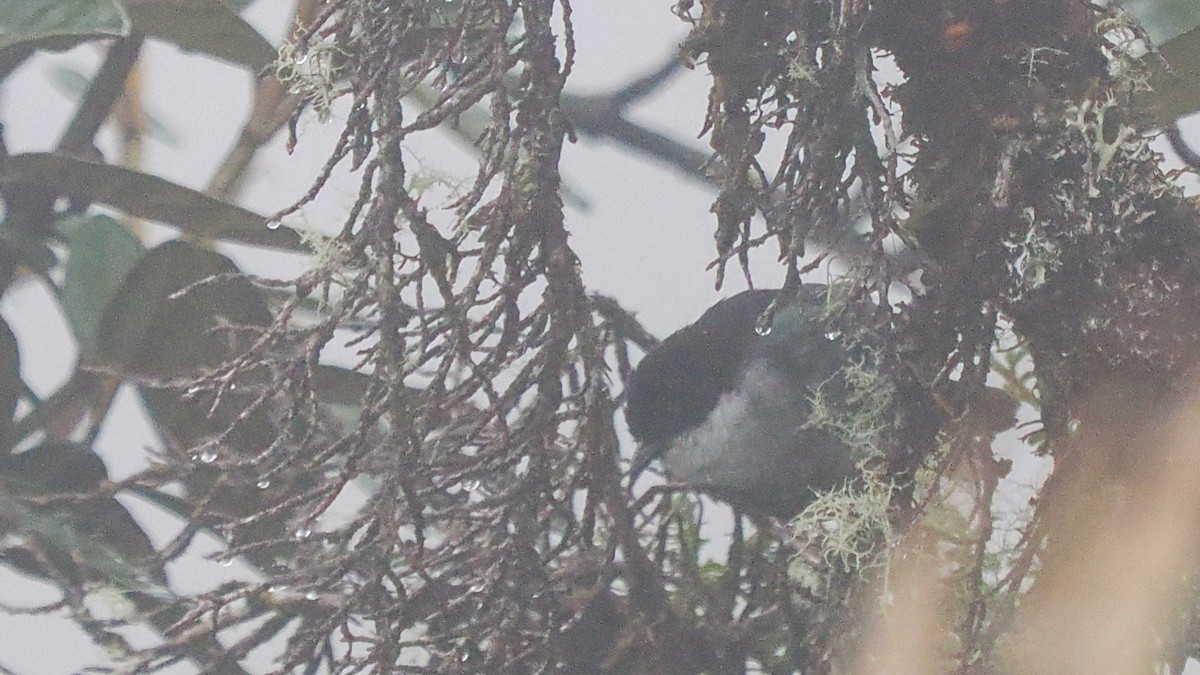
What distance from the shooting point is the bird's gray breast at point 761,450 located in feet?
2.27

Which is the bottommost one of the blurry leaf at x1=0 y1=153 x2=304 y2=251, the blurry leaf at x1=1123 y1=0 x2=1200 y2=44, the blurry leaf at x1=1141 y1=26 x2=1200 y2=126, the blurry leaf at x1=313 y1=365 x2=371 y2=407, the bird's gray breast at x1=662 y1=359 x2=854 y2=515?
the bird's gray breast at x1=662 y1=359 x2=854 y2=515

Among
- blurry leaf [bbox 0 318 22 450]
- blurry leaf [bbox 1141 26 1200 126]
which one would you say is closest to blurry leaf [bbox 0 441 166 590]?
blurry leaf [bbox 0 318 22 450]

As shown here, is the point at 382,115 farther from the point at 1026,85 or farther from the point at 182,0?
the point at 182,0

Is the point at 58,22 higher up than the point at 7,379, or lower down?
higher up

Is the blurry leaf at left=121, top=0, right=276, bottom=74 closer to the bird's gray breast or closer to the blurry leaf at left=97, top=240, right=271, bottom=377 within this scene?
the blurry leaf at left=97, top=240, right=271, bottom=377

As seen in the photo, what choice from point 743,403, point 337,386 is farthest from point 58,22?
point 743,403

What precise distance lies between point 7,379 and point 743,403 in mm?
690

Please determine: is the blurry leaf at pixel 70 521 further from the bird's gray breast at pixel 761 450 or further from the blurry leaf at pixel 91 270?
the bird's gray breast at pixel 761 450

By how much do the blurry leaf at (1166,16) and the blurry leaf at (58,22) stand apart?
0.75 meters

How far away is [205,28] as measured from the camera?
915mm

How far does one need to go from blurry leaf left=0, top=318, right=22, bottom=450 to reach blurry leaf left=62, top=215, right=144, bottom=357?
0.06 metres

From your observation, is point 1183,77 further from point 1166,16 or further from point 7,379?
point 7,379

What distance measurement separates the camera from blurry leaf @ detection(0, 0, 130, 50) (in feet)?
2.57

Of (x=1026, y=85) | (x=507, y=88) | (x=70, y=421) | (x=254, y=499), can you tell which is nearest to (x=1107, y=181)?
(x=1026, y=85)
